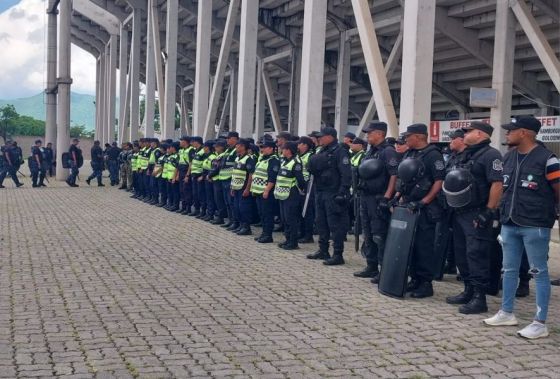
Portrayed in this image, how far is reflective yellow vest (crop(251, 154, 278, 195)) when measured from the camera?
34.3 ft

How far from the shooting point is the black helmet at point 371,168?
294 inches

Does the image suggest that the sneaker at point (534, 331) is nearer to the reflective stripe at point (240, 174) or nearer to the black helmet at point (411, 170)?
the black helmet at point (411, 170)

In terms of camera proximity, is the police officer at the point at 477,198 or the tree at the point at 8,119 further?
the tree at the point at 8,119

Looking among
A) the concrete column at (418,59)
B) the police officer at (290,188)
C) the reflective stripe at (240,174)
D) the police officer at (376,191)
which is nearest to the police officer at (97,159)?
the reflective stripe at (240,174)

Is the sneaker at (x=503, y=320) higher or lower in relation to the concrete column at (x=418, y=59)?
lower

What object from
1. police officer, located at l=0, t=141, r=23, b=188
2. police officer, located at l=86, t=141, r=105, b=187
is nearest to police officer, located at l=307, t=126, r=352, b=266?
police officer, located at l=0, t=141, r=23, b=188

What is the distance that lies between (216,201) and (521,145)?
26.4 feet

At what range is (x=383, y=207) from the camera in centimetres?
728

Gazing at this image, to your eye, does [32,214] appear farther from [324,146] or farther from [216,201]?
[324,146]

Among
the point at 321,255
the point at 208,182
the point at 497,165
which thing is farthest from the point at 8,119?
the point at 497,165

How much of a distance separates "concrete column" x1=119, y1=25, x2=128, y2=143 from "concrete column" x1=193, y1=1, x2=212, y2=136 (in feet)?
47.1

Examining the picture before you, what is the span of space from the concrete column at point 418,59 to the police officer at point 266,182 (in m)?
2.12

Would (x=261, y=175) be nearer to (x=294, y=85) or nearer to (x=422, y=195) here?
(x=422, y=195)

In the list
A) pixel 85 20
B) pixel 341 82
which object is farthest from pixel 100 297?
pixel 85 20
